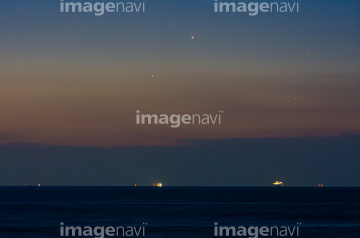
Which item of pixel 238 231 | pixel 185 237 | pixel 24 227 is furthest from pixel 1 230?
pixel 238 231

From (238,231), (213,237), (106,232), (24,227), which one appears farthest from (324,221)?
(24,227)

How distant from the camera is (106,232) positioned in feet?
208

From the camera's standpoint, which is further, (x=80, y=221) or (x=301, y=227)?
(x=80, y=221)

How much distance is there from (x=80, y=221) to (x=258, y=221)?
23.5 metres

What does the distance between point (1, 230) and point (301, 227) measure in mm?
34169

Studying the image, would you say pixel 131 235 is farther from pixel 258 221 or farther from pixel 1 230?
pixel 258 221

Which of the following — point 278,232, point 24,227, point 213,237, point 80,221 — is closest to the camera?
point 213,237

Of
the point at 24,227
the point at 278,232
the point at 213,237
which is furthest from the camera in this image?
the point at 24,227

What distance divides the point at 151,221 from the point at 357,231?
27161mm

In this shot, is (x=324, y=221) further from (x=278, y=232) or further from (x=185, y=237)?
(x=185, y=237)

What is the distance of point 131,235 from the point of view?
61031mm

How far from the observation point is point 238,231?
65.3 metres

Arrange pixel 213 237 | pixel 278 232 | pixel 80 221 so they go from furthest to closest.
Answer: pixel 80 221
pixel 278 232
pixel 213 237

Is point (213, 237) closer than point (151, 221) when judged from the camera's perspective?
Yes
